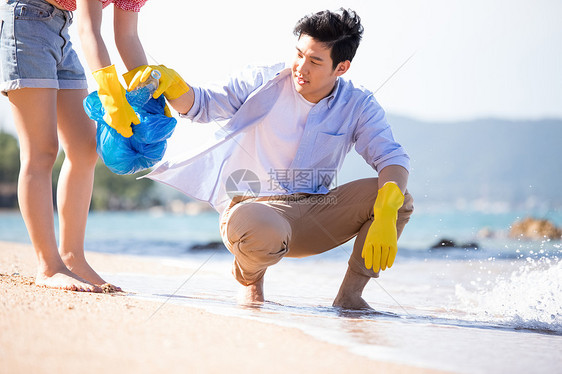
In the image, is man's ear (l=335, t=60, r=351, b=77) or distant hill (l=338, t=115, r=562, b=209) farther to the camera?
distant hill (l=338, t=115, r=562, b=209)

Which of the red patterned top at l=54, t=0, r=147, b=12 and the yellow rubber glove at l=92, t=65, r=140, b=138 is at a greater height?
the red patterned top at l=54, t=0, r=147, b=12

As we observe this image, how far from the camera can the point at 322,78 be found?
2.64 metres

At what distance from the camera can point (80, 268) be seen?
8.58ft

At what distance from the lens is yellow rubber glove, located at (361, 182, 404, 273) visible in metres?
2.47

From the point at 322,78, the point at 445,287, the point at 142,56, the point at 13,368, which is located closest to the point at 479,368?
the point at 13,368

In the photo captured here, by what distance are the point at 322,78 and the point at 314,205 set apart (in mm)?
582

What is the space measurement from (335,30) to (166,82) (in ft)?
2.61

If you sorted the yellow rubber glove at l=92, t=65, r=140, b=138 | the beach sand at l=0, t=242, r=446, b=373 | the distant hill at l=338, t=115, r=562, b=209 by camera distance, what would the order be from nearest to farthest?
the beach sand at l=0, t=242, r=446, b=373, the yellow rubber glove at l=92, t=65, r=140, b=138, the distant hill at l=338, t=115, r=562, b=209

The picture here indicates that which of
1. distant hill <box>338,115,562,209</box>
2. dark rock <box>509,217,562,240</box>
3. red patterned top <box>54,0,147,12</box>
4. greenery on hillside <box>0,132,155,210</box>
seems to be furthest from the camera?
distant hill <box>338,115,562,209</box>

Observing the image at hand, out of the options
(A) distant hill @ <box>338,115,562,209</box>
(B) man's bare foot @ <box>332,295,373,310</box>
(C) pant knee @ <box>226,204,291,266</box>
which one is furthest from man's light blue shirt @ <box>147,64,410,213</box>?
(A) distant hill @ <box>338,115,562,209</box>

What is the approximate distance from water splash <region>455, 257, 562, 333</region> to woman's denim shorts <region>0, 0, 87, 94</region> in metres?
2.11

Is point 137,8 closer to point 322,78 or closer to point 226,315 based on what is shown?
point 322,78

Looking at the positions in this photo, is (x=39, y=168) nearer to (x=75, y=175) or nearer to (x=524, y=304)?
(x=75, y=175)

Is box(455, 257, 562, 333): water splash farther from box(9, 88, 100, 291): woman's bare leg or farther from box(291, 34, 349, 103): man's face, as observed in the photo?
box(9, 88, 100, 291): woman's bare leg
